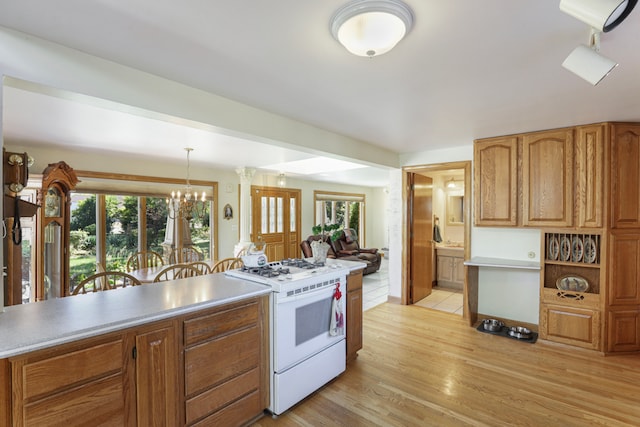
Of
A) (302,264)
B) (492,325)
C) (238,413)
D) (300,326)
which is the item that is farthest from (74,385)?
(492,325)

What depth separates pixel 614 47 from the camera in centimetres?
156

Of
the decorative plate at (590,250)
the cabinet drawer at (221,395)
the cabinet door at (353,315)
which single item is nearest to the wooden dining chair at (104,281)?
the cabinet drawer at (221,395)

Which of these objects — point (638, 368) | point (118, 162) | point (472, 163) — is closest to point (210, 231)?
point (118, 162)

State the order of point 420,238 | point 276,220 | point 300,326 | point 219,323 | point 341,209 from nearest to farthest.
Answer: point 219,323 < point 300,326 < point 420,238 < point 276,220 < point 341,209

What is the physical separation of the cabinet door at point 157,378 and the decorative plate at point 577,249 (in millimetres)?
3823

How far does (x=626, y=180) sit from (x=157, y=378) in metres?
4.28

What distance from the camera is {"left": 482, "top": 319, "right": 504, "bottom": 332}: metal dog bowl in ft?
11.5

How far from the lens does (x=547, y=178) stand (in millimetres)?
3154

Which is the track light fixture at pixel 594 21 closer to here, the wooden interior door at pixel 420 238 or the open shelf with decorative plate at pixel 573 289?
the open shelf with decorative plate at pixel 573 289

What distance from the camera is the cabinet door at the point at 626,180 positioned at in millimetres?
2904

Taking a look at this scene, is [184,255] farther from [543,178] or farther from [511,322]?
[543,178]

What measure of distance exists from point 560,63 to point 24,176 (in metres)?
3.37

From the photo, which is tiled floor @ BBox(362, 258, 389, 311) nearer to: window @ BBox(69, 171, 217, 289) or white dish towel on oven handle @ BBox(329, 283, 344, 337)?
white dish towel on oven handle @ BBox(329, 283, 344, 337)

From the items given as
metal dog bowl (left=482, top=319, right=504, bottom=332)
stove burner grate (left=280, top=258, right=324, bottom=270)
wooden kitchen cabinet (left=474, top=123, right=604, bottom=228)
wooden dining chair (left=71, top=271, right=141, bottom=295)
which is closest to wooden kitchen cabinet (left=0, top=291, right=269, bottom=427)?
stove burner grate (left=280, top=258, right=324, bottom=270)
